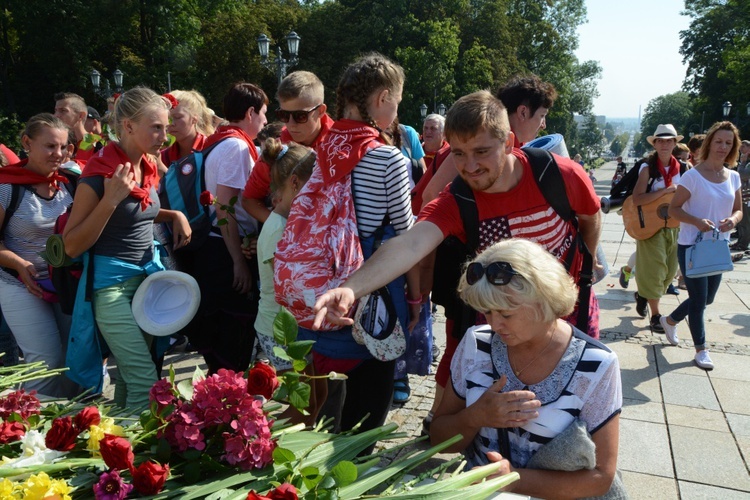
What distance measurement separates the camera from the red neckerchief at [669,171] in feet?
21.2

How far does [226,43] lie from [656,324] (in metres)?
31.9

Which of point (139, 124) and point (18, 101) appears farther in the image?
point (18, 101)

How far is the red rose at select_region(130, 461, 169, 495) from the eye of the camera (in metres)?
1.41

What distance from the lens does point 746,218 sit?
11500 millimetres

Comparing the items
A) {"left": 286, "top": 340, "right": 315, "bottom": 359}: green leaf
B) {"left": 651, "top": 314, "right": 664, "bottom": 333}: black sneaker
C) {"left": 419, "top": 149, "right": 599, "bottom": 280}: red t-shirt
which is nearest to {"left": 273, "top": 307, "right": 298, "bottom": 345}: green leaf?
{"left": 286, "top": 340, "right": 315, "bottom": 359}: green leaf

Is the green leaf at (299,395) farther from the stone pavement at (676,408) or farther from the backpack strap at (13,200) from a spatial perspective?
the backpack strap at (13,200)

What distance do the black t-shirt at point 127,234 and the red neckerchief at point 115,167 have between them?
0.13ft

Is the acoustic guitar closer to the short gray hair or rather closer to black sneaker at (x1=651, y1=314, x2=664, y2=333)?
black sneaker at (x1=651, y1=314, x2=664, y2=333)

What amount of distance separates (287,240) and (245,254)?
4.14ft

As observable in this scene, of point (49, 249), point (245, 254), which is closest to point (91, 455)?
point (49, 249)

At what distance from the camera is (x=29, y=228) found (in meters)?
3.76

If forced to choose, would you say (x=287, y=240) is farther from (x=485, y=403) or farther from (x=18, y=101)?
(x=18, y=101)

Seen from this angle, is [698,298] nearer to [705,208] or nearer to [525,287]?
[705,208]

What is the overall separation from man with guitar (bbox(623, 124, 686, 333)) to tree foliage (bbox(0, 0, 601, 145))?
29.5 metres
